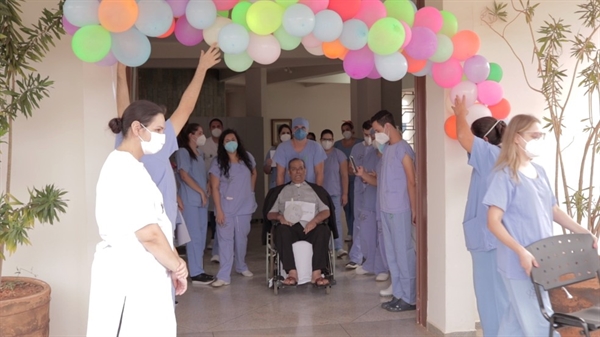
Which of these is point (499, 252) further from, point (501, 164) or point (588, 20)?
point (588, 20)

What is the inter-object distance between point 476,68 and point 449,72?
0.52 ft

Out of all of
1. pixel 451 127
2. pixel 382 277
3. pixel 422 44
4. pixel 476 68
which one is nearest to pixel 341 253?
pixel 382 277

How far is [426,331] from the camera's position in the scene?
4660 mm

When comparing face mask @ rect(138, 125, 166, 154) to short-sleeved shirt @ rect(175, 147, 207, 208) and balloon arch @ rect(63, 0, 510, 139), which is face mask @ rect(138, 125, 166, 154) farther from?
short-sleeved shirt @ rect(175, 147, 207, 208)

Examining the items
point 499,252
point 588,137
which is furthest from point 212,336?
point 588,137

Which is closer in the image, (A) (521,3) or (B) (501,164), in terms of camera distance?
(B) (501,164)

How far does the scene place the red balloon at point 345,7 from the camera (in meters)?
3.67

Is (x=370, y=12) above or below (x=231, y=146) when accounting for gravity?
above

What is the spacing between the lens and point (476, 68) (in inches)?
155

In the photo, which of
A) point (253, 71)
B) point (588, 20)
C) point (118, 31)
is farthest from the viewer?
point (253, 71)

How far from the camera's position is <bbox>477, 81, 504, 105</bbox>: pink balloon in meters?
3.99

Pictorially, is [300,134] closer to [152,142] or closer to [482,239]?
[482,239]

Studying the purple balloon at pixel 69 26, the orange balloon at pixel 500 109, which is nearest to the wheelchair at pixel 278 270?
the orange balloon at pixel 500 109

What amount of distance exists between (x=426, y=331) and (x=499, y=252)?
4.88 feet
